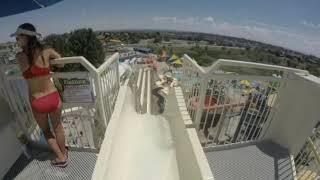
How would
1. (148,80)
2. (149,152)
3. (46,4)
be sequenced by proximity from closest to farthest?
(46,4) < (149,152) < (148,80)

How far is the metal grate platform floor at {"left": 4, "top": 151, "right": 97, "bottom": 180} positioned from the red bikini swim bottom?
2.33 feet

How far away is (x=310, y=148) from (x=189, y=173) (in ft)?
4.88

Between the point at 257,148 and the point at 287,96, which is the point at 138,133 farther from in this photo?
the point at 287,96

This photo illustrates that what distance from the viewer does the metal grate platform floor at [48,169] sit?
207cm

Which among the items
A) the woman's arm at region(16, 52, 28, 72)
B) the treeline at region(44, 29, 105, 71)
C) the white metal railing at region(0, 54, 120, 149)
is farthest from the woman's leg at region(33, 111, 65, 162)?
the treeline at region(44, 29, 105, 71)

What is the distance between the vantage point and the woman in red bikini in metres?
1.69

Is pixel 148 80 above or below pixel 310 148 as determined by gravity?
below

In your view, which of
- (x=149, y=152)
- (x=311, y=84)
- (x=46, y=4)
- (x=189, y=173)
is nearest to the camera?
(x=46, y=4)

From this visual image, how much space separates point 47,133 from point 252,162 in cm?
238

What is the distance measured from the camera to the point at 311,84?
208 centimetres

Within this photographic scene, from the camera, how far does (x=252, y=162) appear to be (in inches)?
92.0

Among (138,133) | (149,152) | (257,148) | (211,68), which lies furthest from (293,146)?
(138,133)

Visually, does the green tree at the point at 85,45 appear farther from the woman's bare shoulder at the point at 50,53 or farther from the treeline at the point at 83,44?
the woman's bare shoulder at the point at 50,53

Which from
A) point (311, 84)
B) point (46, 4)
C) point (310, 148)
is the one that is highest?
point (46, 4)
